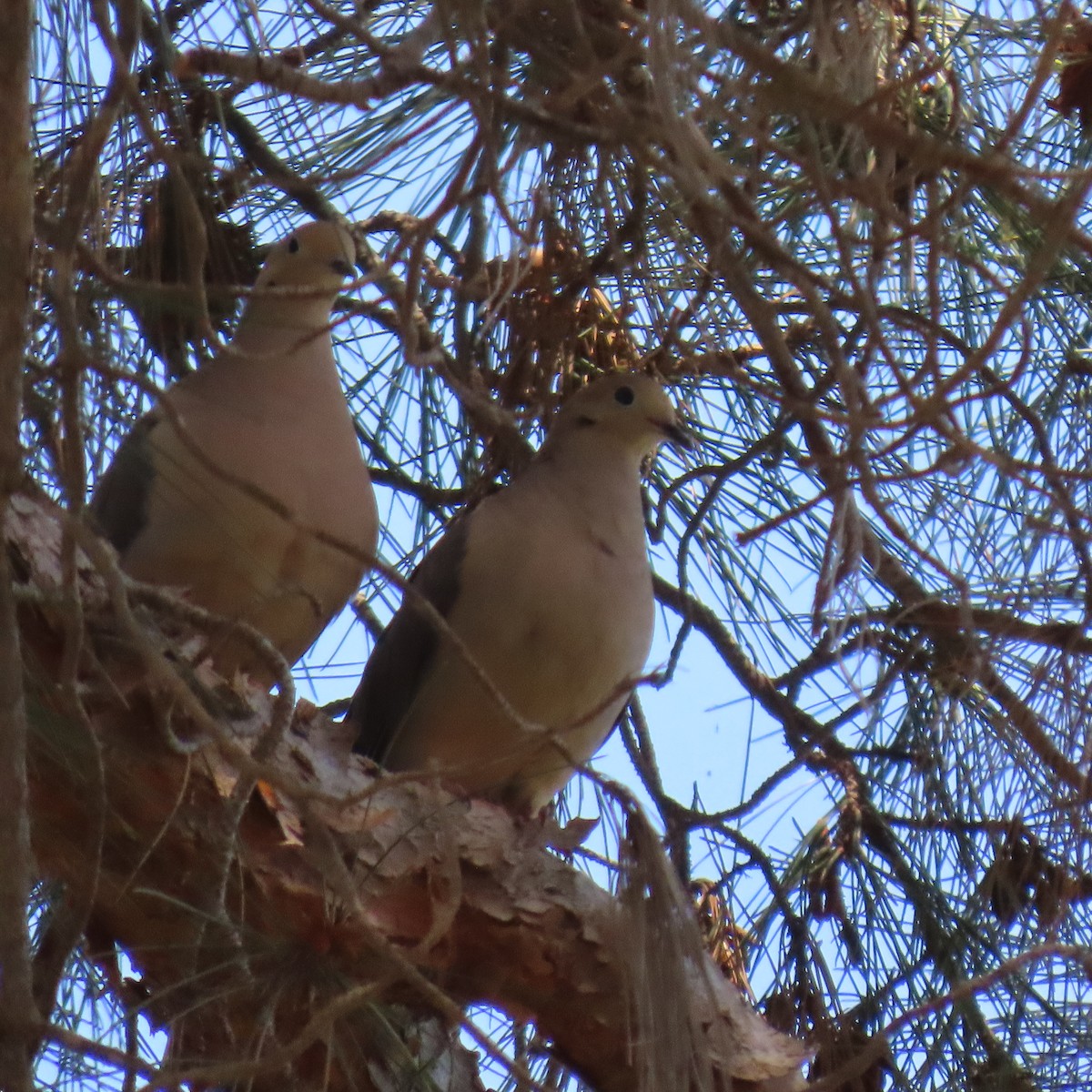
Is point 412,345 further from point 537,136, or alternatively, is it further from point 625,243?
point 625,243

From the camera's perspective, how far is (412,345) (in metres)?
1.71

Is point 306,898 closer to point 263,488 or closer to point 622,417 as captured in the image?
point 263,488

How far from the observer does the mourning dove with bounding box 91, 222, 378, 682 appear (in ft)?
9.93

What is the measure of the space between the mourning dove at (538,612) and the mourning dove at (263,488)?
250 mm

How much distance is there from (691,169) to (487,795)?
1958 mm

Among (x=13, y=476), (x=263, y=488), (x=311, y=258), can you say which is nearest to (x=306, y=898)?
(x=263, y=488)

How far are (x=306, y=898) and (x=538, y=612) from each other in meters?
1.03

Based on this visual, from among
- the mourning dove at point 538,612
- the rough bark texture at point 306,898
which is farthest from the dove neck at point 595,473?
the rough bark texture at point 306,898

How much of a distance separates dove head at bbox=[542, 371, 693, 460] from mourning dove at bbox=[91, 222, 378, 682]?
48 cm

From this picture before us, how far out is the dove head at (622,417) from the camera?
11.2 ft

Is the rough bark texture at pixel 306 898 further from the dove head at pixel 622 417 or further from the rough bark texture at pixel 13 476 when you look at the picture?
the dove head at pixel 622 417

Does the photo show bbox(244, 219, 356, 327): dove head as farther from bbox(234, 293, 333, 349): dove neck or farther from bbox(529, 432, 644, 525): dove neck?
bbox(529, 432, 644, 525): dove neck

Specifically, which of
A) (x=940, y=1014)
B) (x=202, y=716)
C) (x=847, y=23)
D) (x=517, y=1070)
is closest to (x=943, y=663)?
(x=940, y=1014)

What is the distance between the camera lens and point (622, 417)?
3418mm
